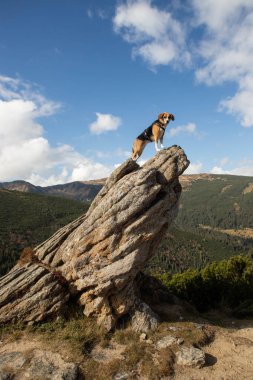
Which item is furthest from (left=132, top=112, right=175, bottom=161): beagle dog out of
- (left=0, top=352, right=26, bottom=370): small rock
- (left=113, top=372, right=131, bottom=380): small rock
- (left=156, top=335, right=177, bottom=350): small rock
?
(left=0, top=352, right=26, bottom=370): small rock

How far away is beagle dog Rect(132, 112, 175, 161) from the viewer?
25.3 metres

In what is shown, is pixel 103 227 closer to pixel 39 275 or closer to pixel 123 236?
pixel 123 236

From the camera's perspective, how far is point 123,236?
78.6 feet

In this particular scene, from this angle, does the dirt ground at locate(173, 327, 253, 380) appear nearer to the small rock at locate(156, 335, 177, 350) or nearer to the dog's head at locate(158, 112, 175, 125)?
the small rock at locate(156, 335, 177, 350)

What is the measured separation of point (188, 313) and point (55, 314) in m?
11.4

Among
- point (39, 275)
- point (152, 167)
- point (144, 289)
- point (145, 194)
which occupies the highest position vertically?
point (152, 167)

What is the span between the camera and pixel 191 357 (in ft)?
65.5

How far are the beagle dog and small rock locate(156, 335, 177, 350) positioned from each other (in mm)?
13511

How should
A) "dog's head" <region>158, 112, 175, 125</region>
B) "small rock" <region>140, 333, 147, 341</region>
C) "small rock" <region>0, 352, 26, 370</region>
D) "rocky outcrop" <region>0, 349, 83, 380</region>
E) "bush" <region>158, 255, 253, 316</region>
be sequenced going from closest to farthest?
"rocky outcrop" <region>0, 349, 83, 380</region> < "small rock" <region>0, 352, 26, 370</region> < "small rock" <region>140, 333, 147, 341</region> < "dog's head" <region>158, 112, 175, 125</region> < "bush" <region>158, 255, 253, 316</region>

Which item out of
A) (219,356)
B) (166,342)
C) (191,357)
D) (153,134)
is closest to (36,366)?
(166,342)

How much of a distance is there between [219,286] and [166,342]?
15.9 metres

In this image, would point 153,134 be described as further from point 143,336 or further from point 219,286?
point 219,286

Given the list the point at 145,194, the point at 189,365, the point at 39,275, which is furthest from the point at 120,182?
the point at 189,365

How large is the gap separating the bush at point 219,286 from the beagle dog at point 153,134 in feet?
56.3
